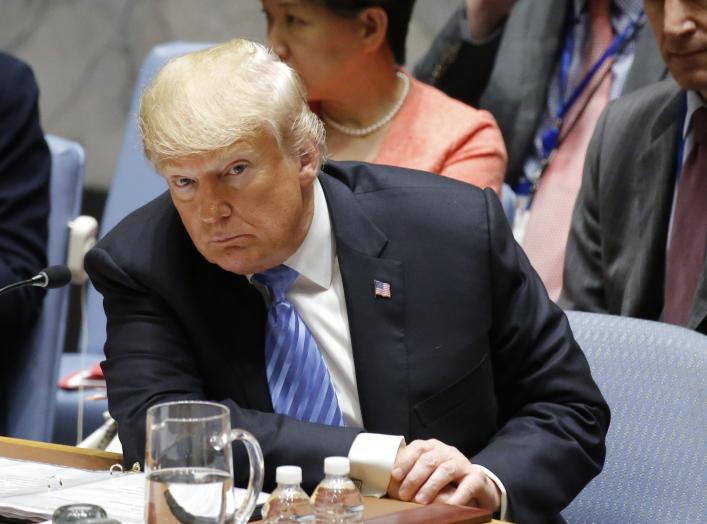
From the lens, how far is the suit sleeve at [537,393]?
1830mm

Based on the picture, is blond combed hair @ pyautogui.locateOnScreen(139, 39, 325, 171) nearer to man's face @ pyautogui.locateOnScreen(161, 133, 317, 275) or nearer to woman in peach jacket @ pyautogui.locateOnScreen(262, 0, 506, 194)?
man's face @ pyautogui.locateOnScreen(161, 133, 317, 275)

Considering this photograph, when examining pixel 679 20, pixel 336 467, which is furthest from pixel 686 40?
pixel 336 467

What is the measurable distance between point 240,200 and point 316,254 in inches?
7.1

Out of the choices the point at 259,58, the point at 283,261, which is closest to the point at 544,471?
the point at 283,261

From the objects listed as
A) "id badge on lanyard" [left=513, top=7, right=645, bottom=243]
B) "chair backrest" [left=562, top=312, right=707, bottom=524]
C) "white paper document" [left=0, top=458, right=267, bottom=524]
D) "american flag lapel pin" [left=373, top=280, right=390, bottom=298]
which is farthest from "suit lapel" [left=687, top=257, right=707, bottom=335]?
"white paper document" [left=0, top=458, right=267, bottom=524]

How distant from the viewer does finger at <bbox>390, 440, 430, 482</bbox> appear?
1.64 metres

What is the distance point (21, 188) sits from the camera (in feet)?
9.51

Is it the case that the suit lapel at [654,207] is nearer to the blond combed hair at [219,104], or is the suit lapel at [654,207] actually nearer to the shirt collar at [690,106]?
the shirt collar at [690,106]

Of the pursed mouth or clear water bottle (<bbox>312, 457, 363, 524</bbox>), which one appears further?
the pursed mouth

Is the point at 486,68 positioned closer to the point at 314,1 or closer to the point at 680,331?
the point at 314,1

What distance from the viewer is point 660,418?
194 centimetres

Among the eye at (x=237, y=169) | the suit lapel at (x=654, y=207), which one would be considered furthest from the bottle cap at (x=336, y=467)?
the suit lapel at (x=654, y=207)

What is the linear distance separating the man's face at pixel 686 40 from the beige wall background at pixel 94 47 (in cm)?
175

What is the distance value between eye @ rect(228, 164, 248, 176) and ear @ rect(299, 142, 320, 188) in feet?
0.41
